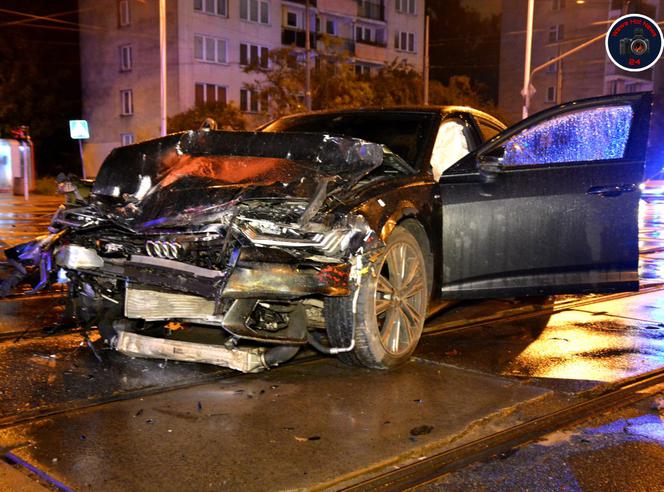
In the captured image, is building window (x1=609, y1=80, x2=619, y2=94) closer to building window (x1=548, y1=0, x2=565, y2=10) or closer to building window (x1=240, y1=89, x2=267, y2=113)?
building window (x1=548, y1=0, x2=565, y2=10)

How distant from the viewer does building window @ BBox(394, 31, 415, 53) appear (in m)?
55.2

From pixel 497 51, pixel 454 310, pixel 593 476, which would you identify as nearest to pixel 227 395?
pixel 593 476

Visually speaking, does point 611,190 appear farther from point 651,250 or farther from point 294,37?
point 294,37

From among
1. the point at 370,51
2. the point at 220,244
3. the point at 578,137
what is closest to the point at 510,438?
the point at 220,244

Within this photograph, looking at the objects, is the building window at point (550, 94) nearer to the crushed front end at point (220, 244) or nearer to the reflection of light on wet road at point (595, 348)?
the reflection of light on wet road at point (595, 348)

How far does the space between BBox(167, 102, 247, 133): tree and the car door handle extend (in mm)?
31218

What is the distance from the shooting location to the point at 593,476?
3.55 meters

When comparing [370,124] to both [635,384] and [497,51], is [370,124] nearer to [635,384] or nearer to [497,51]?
[635,384]

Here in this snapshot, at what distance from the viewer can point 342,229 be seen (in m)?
4.46

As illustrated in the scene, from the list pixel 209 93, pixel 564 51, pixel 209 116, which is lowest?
pixel 209 116

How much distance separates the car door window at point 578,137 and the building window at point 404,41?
50971mm

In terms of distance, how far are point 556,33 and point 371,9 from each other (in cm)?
1561

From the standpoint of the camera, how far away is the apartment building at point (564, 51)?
56.0 m

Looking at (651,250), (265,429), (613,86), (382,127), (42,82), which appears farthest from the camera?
(613,86)
